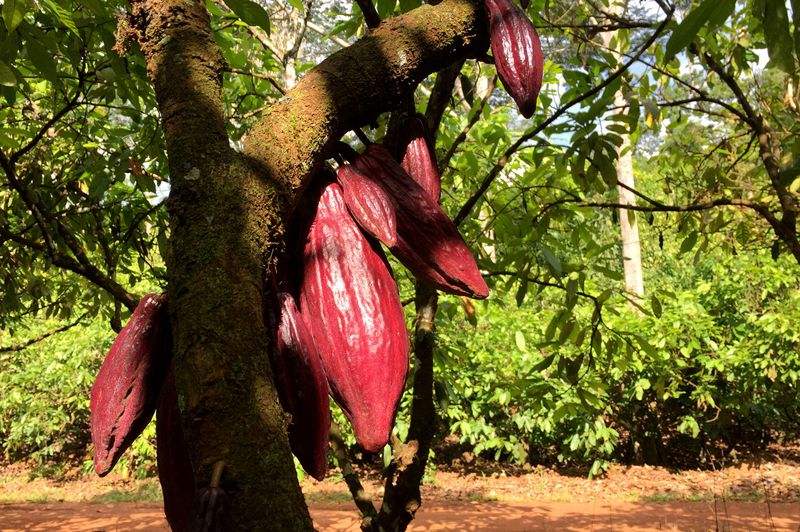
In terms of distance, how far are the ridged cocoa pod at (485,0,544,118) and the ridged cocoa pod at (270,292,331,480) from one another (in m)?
0.27

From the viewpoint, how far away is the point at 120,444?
1.73 feet

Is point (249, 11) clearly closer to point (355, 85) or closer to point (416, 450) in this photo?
point (355, 85)

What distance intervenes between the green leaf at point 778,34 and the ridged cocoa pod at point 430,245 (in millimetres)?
692

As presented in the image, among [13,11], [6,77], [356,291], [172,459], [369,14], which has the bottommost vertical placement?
[172,459]

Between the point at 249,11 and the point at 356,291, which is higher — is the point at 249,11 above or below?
above

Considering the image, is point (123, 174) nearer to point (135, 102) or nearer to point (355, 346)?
point (135, 102)

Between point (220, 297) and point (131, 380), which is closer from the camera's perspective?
point (220, 297)

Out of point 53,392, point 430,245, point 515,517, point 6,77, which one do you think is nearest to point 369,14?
point 430,245

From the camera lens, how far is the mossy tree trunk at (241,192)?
15.0 inches

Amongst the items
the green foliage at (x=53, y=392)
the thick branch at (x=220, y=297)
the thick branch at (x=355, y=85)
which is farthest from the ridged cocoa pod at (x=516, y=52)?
the green foliage at (x=53, y=392)

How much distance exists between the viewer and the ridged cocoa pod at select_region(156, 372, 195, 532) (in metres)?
0.52

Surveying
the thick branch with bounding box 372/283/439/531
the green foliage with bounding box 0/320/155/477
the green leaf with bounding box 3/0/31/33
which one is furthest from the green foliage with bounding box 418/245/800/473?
the green leaf with bounding box 3/0/31/33

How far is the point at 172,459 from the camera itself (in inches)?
20.8

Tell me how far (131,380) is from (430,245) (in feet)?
0.84
